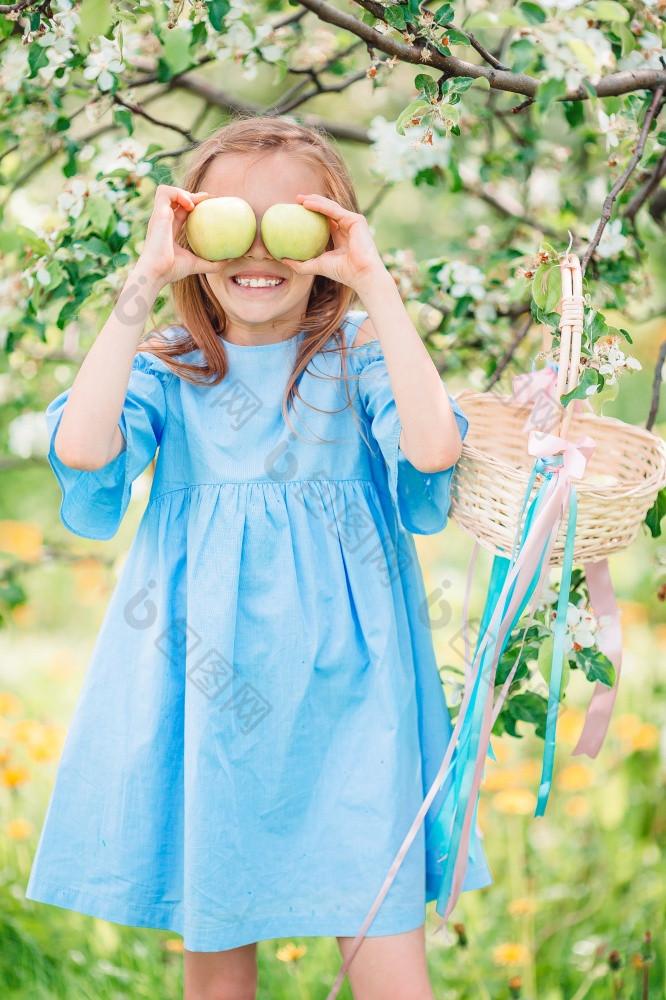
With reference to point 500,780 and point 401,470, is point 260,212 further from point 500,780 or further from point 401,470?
point 500,780

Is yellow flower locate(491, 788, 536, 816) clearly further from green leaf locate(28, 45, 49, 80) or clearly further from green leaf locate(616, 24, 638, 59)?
green leaf locate(28, 45, 49, 80)

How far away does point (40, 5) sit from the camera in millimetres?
1605

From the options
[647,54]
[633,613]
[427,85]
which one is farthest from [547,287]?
[633,613]

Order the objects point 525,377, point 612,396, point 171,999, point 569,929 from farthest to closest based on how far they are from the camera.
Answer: point 569,929, point 171,999, point 525,377, point 612,396

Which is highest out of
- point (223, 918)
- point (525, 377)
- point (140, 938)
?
point (525, 377)

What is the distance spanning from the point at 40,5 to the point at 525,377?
0.95 metres

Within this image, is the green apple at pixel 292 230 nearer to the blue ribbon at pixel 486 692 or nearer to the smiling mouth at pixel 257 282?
the smiling mouth at pixel 257 282

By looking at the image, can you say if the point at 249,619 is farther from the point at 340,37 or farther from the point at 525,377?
the point at 340,37

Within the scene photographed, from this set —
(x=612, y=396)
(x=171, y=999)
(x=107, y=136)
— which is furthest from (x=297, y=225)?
(x=171, y=999)

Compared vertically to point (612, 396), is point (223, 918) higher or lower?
lower

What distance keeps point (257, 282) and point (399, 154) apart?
2.07ft

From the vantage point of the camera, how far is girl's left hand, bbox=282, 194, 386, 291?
59.9 inches

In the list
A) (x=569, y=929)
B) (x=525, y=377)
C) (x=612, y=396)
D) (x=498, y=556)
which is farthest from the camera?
(x=569, y=929)

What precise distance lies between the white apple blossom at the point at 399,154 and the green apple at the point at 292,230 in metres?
0.62
